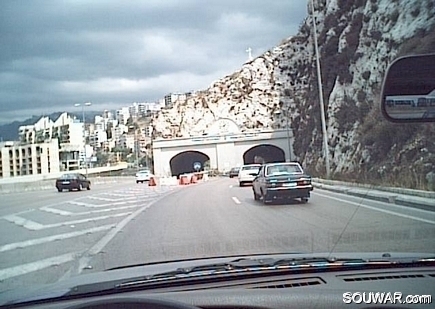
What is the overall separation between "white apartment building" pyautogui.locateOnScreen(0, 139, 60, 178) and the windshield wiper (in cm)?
1748

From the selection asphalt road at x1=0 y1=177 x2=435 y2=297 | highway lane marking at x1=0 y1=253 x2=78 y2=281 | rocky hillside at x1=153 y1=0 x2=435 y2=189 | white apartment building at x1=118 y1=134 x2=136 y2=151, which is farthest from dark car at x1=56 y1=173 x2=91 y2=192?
highway lane marking at x1=0 y1=253 x2=78 y2=281

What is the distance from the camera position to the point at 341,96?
4416 centimetres

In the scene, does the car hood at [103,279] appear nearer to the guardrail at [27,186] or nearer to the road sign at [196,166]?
the guardrail at [27,186]

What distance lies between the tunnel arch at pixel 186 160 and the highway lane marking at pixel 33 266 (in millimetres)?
54802

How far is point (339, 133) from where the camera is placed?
39.0m

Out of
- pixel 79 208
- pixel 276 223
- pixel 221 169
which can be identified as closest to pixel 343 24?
pixel 221 169

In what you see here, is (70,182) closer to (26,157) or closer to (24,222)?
(26,157)

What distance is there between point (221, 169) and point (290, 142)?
11740mm

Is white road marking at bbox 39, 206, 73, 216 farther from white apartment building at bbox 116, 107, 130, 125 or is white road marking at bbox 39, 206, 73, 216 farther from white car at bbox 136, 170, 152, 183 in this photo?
white car at bbox 136, 170, 152, 183

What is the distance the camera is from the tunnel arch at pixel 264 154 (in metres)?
55.2

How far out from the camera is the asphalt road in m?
9.83

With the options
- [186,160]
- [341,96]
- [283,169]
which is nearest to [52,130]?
[283,169]

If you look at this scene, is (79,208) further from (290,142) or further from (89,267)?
(290,142)

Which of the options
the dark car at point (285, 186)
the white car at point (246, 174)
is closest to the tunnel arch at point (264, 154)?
the white car at point (246, 174)
